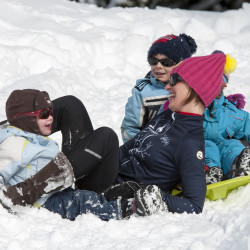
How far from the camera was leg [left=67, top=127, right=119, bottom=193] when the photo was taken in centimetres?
254

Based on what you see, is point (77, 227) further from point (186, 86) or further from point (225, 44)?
point (225, 44)

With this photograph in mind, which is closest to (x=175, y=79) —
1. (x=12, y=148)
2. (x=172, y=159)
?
(x=172, y=159)

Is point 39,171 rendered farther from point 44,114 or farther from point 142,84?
point 142,84

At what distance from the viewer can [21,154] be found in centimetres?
225

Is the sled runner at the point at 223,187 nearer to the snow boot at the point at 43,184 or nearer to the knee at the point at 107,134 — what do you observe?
the knee at the point at 107,134

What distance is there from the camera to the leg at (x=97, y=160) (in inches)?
100

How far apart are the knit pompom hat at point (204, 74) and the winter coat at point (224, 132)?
2.15ft

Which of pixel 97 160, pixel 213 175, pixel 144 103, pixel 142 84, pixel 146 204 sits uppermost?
pixel 142 84

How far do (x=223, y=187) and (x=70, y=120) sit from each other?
1100 millimetres

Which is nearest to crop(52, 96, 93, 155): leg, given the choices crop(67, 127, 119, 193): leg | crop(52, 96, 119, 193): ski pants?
crop(52, 96, 119, 193): ski pants

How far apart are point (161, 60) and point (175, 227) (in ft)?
4.77

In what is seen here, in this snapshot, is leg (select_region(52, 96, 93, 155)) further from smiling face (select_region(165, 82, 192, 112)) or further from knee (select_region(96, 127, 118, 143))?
smiling face (select_region(165, 82, 192, 112))

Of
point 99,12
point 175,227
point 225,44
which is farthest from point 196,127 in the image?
point 99,12

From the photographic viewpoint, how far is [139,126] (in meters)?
3.34
